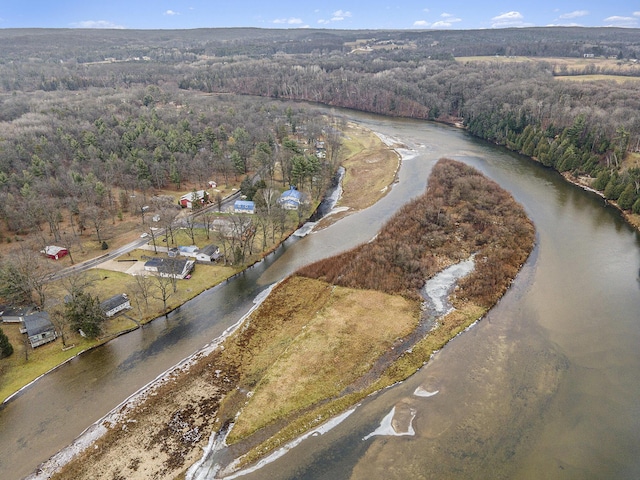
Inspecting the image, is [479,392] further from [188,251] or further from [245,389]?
[188,251]

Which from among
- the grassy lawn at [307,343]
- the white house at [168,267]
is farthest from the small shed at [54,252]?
the grassy lawn at [307,343]

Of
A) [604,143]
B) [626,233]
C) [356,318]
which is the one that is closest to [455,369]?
[356,318]

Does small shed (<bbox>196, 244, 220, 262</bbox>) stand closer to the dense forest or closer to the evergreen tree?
the evergreen tree

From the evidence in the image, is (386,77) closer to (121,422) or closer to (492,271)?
(492,271)

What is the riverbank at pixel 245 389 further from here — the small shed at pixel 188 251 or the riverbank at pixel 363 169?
the small shed at pixel 188 251

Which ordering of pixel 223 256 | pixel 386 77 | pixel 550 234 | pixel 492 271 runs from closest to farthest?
pixel 492 271 → pixel 223 256 → pixel 550 234 → pixel 386 77

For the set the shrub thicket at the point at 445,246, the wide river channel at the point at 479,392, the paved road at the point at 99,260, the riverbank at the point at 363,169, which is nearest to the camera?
the wide river channel at the point at 479,392

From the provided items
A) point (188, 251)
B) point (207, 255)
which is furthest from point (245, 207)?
point (188, 251)
